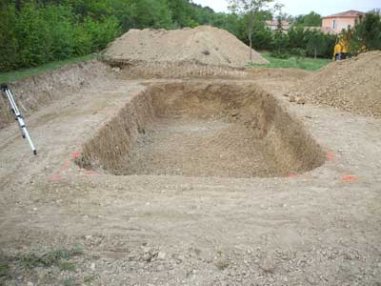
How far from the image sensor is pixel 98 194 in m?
6.35

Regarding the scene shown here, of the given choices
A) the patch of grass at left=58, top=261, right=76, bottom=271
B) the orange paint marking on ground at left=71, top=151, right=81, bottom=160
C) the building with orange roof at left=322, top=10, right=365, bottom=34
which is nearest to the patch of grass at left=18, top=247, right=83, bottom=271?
the patch of grass at left=58, top=261, right=76, bottom=271

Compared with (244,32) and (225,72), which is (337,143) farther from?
(244,32)

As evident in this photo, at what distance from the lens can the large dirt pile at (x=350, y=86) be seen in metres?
11.5

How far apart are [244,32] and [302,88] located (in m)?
17.8

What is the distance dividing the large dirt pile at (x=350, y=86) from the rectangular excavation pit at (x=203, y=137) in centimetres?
139

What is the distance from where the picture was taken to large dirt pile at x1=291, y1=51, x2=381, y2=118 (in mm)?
11523

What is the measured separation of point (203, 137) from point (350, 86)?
4882mm

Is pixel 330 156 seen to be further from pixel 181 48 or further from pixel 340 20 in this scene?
pixel 340 20

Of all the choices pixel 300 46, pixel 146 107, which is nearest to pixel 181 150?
pixel 146 107

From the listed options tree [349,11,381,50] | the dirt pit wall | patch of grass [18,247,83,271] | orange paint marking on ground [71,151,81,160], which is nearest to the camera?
patch of grass [18,247,83,271]

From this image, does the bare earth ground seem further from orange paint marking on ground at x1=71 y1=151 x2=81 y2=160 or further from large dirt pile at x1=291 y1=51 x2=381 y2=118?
large dirt pile at x1=291 y1=51 x2=381 y2=118

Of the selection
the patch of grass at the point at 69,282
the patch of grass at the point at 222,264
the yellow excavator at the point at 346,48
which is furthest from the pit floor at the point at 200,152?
the yellow excavator at the point at 346,48

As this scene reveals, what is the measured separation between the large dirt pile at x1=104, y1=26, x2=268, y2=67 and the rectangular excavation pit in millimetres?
3066

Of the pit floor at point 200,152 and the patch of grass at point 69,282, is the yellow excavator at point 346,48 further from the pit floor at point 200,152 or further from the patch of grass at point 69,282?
the patch of grass at point 69,282
